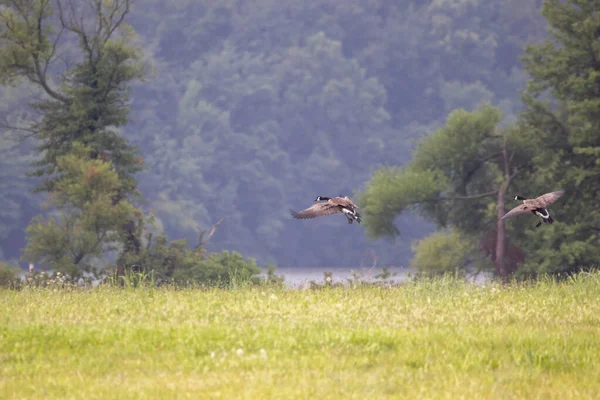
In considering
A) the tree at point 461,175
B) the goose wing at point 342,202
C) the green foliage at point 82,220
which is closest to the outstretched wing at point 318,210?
the goose wing at point 342,202

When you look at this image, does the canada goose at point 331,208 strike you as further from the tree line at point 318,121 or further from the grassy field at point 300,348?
the tree line at point 318,121

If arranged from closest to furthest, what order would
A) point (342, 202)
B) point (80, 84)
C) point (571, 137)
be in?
1. point (342, 202)
2. point (571, 137)
3. point (80, 84)

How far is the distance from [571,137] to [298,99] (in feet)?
208

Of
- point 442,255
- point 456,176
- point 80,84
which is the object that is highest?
point 80,84

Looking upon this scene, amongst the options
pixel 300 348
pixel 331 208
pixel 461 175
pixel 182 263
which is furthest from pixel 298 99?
pixel 300 348

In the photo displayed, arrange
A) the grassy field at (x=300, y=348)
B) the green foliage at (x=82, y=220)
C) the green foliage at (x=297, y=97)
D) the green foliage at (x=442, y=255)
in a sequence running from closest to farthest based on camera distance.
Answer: the grassy field at (x=300, y=348) < the green foliage at (x=82, y=220) < the green foliage at (x=442, y=255) < the green foliage at (x=297, y=97)

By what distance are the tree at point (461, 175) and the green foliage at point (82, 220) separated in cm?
1726

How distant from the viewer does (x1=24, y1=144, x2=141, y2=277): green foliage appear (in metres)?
39.1

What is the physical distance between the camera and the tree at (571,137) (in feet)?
134

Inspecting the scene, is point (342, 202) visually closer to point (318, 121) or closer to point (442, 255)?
point (442, 255)

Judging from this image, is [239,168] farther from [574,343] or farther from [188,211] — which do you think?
[574,343]

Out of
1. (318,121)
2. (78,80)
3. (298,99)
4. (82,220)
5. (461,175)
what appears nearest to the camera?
(82,220)

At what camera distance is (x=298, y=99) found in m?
103

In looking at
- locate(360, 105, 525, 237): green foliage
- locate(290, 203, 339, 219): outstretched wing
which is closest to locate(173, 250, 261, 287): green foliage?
locate(360, 105, 525, 237): green foliage
